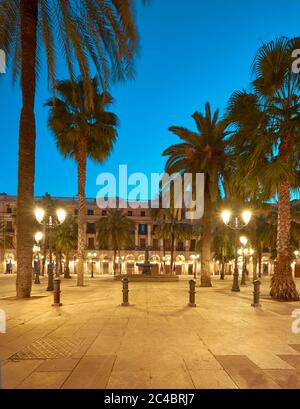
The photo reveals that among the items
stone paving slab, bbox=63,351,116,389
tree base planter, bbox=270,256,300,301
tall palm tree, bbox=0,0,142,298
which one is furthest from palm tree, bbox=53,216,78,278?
stone paving slab, bbox=63,351,116,389

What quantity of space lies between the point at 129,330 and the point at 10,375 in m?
3.63

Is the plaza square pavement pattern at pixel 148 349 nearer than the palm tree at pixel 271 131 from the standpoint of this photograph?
Yes

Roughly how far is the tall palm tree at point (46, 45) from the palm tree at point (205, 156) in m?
10.2

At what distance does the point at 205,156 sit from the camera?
22.0 metres

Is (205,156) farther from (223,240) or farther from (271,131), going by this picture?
(223,240)

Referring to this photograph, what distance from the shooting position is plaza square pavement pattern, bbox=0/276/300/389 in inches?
199

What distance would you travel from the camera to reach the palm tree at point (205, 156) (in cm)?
2191

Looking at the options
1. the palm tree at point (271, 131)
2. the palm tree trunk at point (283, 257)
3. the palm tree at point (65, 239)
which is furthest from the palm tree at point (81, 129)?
the palm tree at point (65, 239)

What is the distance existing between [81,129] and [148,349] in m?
18.7

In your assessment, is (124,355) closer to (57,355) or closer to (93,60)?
(57,355)

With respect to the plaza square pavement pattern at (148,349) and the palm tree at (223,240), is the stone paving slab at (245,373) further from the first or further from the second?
the palm tree at (223,240)

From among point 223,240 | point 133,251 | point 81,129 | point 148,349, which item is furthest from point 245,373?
point 133,251

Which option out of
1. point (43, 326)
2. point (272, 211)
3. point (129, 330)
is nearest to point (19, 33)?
point (43, 326)

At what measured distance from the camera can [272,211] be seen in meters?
40.3
